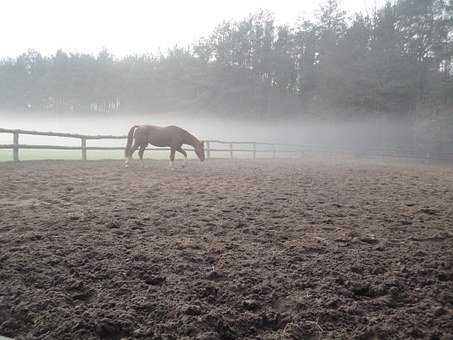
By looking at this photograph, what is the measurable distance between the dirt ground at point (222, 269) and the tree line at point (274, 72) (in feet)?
84.3

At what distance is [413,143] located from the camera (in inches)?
1063

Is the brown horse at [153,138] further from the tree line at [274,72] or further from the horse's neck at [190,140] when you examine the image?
the tree line at [274,72]

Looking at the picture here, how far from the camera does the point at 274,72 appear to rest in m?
37.8

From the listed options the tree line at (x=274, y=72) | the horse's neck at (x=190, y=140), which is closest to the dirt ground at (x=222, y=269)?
the horse's neck at (x=190, y=140)

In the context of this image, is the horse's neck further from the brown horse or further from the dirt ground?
the dirt ground

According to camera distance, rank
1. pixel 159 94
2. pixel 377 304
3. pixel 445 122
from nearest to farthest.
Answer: pixel 377 304, pixel 445 122, pixel 159 94

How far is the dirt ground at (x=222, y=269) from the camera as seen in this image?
1764 millimetres

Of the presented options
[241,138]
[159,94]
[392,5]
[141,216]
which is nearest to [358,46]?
[392,5]

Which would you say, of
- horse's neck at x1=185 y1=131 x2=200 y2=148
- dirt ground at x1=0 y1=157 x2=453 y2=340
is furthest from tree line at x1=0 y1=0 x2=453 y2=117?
dirt ground at x1=0 y1=157 x2=453 y2=340

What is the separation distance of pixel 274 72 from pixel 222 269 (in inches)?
1497

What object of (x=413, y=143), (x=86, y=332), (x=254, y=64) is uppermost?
(x=254, y=64)

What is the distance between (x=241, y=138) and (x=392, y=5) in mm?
20731

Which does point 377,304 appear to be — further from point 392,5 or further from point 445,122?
point 392,5

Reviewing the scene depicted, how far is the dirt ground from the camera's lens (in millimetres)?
1764
